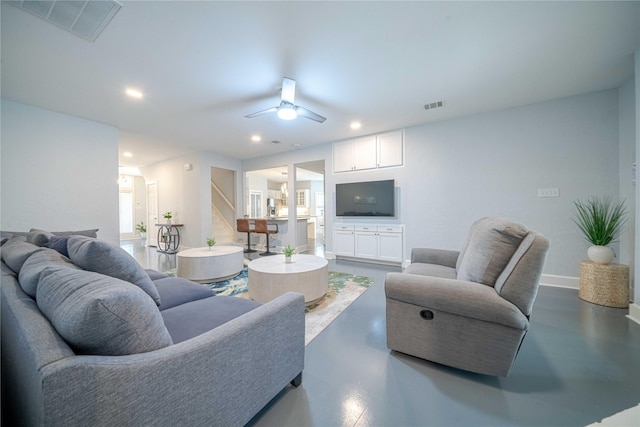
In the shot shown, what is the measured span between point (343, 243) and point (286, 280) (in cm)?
282

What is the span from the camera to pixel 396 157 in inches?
176

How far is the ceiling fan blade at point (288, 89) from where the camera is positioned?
266cm

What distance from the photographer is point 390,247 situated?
14.8ft

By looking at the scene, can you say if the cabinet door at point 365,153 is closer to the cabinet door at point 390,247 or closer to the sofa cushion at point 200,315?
the cabinet door at point 390,247

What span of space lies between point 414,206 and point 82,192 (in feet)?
19.0

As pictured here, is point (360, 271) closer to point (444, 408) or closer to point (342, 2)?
point (444, 408)

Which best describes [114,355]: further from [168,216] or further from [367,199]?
[168,216]

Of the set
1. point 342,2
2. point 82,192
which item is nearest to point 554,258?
point 342,2

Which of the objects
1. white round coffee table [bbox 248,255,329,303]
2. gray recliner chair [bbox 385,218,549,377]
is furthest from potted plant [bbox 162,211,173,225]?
gray recliner chair [bbox 385,218,549,377]

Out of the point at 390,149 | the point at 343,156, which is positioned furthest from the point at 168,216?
the point at 390,149

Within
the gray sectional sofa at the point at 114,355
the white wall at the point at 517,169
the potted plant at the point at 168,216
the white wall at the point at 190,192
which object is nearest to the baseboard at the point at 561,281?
the white wall at the point at 517,169

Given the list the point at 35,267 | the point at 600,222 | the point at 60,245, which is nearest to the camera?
the point at 35,267

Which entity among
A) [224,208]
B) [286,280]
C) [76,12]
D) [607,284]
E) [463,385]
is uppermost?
[76,12]

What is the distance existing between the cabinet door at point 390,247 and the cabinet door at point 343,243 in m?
0.62
